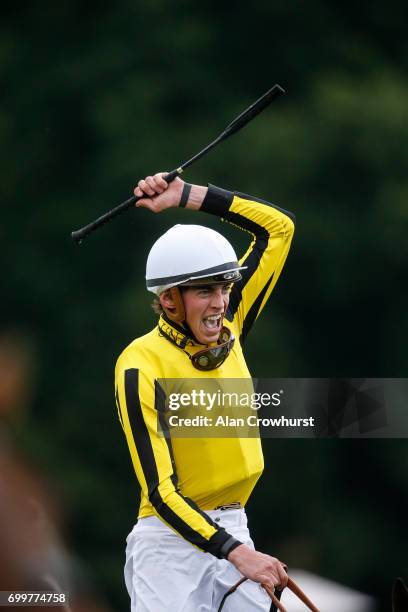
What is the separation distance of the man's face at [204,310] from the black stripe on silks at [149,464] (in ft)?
0.79

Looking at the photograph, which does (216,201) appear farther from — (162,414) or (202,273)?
(162,414)

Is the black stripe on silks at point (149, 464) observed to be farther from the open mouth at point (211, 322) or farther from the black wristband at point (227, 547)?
the open mouth at point (211, 322)

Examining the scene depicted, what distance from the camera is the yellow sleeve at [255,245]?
4762mm

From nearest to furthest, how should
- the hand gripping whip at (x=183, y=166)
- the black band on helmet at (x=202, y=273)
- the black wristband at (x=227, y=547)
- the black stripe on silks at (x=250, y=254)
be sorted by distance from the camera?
the black wristband at (x=227, y=547), the black band on helmet at (x=202, y=273), the hand gripping whip at (x=183, y=166), the black stripe on silks at (x=250, y=254)

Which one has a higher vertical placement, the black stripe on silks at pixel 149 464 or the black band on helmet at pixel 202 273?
the black band on helmet at pixel 202 273

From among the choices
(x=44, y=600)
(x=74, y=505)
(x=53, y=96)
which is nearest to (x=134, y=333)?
(x=74, y=505)

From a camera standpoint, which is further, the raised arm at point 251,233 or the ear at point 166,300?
the raised arm at point 251,233

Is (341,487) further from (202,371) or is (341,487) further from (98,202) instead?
(202,371)

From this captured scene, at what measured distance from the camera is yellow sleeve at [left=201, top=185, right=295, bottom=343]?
4762 millimetres

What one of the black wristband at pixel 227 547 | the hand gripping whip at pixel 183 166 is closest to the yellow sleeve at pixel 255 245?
the hand gripping whip at pixel 183 166

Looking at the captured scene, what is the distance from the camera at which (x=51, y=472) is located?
11.1 meters

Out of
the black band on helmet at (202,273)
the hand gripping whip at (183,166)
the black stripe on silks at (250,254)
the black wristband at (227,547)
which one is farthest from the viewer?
the black stripe on silks at (250,254)

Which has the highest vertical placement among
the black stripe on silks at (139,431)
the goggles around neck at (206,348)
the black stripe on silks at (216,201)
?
the black stripe on silks at (216,201)

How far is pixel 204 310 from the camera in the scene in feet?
14.5
